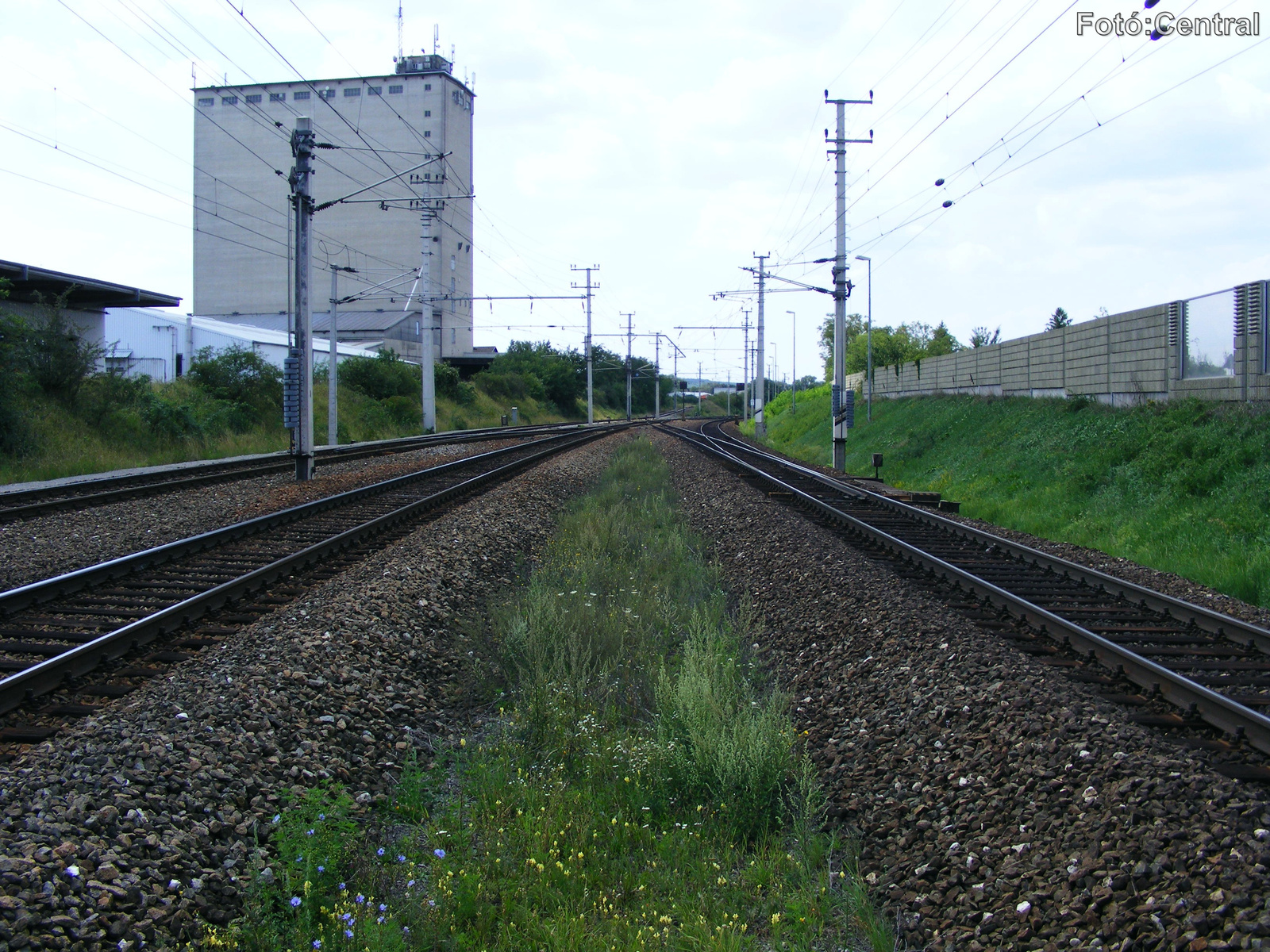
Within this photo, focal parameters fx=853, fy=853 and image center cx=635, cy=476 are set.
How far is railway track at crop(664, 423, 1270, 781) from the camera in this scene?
5.18 metres

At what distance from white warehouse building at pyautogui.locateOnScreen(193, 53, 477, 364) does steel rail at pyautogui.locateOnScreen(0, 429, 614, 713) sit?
7661cm

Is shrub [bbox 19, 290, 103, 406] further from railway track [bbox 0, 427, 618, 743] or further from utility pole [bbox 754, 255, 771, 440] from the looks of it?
utility pole [bbox 754, 255, 771, 440]

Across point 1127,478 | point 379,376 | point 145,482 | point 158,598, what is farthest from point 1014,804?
point 379,376

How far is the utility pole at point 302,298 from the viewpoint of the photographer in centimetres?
1912

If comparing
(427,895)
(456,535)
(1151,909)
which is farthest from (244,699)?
(456,535)

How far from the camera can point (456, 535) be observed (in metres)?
12.0

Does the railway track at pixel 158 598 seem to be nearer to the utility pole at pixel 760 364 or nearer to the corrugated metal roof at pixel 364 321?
the utility pole at pixel 760 364

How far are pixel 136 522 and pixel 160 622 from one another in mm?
6772

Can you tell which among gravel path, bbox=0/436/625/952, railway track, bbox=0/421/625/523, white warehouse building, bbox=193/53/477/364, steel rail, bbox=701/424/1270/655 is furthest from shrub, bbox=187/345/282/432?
white warehouse building, bbox=193/53/477/364

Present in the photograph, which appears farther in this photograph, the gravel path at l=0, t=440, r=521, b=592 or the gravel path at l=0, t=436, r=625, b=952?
the gravel path at l=0, t=440, r=521, b=592

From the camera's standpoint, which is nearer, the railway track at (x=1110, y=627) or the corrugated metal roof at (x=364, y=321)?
the railway track at (x=1110, y=627)

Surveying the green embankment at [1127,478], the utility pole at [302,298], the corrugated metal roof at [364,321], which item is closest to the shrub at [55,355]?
the utility pole at [302,298]

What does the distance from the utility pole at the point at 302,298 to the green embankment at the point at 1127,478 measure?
14.8 m

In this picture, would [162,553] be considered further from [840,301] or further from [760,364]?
[760,364]
